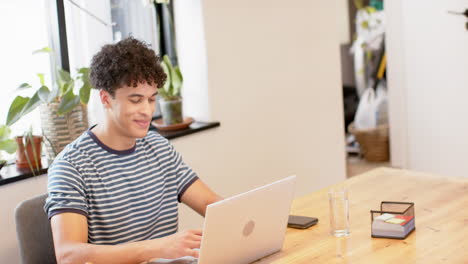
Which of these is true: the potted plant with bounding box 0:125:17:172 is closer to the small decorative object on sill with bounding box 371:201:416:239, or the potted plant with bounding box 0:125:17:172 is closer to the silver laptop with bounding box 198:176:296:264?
Result: the silver laptop with bounding box 198:176:296:264

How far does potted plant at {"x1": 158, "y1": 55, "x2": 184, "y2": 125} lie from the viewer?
303cm

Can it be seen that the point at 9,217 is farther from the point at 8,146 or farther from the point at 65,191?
the point at 65,191

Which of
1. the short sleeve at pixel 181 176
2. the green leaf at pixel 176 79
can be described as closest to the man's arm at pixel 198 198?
the short sleeve at pixel 181 176

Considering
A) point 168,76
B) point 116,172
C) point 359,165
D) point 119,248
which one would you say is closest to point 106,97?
point 116,172

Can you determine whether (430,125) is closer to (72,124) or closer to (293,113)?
(293,113)

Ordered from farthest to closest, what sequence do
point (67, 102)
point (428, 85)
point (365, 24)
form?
point (365, 24)
point (428, 85)
point (67, 102)

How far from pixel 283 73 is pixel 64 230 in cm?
201

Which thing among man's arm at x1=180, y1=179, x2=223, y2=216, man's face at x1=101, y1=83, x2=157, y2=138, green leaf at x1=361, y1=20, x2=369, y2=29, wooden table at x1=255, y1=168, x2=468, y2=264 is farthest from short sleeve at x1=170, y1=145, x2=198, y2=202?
green leaf at x1=361, y1=20, x2=369, y2=29

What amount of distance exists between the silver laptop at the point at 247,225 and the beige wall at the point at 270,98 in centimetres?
134

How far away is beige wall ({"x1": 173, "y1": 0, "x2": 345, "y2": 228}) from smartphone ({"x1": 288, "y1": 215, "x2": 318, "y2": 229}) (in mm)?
1126

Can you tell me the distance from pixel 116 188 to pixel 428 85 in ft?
10.1

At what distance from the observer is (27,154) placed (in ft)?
8.14

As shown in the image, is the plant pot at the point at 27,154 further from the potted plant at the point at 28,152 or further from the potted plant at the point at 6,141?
the potted plant at the point at 6,141

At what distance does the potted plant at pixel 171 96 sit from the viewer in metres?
3.03
